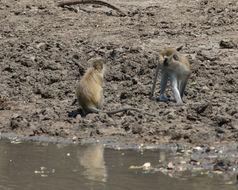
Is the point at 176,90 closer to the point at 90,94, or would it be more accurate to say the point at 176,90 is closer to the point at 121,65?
the point at 90,94

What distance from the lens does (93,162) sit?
864 cm

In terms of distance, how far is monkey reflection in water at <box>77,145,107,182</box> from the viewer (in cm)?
783

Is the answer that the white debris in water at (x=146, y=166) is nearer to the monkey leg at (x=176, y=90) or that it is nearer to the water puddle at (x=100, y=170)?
the water puddle at (x=100, y=170)

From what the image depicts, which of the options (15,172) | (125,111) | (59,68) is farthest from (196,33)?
(15,172)

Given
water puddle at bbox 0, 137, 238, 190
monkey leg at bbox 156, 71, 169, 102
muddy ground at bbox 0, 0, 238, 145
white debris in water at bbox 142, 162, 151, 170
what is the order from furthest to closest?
monkey leg at bbox 156, 71, 169, 102
muddy ground at bbox 0, 0, 238, 145
white debris in water at bbox 142, 162, 151, 170
water puddle at bbox 0, 137, 238, 190

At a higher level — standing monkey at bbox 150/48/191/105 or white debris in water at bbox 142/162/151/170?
standing monkey at bbox 150/48/191/105

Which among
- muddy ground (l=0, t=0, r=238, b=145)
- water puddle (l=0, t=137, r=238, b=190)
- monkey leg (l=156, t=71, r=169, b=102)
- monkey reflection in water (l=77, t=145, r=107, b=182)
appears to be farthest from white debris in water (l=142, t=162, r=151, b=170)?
monkey leg (l=156, t=71, r=169, b=102)

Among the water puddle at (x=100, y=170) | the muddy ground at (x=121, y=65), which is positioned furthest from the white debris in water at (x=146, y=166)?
the muddy ground at (x=121, y=65)

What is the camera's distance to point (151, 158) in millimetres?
8688

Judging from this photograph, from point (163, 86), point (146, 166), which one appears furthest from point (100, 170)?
point (163, 86)

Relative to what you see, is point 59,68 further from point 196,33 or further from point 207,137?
point 207,137

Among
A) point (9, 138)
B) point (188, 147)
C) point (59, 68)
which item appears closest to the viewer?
point (188, 147)

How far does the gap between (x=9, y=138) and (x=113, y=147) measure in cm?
216

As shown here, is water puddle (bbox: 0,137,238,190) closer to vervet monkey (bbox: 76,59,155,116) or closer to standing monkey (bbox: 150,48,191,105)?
vervet monkey (bbox: 76,59,155,116)
